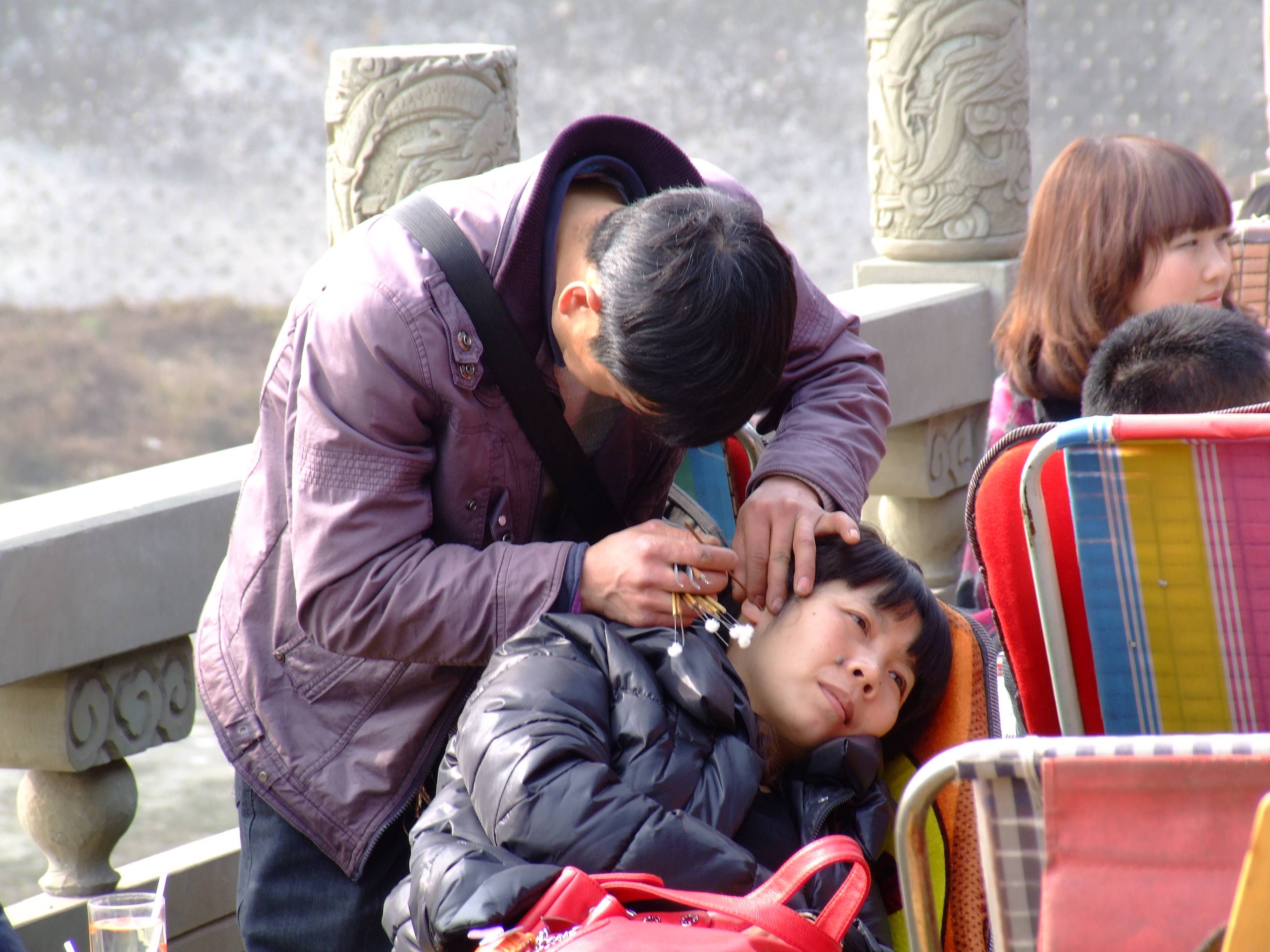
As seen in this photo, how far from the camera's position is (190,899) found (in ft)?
8.83

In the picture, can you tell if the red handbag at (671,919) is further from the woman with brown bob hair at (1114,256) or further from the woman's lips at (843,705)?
the woman with brown bob hair at (1114,256)

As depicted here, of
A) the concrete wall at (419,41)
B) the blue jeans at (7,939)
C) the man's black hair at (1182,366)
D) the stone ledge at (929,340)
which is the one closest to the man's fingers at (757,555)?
the man's black hair at (1182,366)

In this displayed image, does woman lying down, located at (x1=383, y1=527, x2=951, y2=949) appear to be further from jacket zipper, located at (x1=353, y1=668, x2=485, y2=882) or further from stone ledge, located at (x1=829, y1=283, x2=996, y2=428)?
stone ledge, located at (x1=829, y1=283, x2=996, y2=428)

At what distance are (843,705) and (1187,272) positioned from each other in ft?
4.66

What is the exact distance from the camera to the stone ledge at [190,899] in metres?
2.52

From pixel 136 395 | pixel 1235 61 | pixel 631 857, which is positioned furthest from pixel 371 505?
pixel 136 395

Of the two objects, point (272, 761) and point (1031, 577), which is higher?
point (1031, 577)

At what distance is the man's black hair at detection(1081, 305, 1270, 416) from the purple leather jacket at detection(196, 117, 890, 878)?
0.47 meters

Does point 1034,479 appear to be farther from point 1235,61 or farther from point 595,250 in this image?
point 1235,61

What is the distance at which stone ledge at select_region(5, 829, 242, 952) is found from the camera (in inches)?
99.0

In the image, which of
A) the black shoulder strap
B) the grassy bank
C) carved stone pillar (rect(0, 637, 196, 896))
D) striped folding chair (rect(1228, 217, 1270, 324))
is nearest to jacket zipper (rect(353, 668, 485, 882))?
the black shoulder strap

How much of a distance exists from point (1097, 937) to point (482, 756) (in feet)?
2.22

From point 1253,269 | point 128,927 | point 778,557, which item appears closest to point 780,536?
point 778,557

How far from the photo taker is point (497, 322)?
1.65 meters
